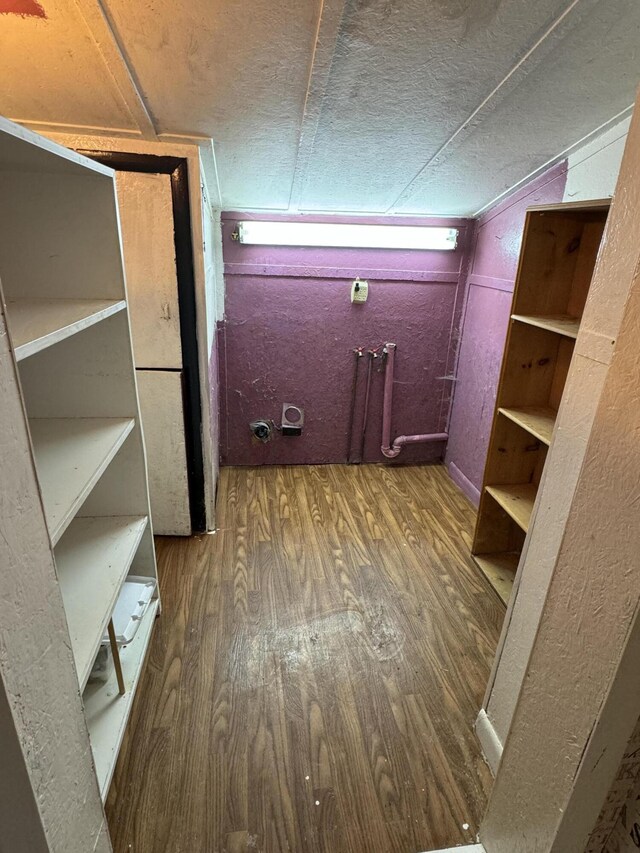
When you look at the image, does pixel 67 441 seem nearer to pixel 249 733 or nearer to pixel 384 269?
pixel 249 733

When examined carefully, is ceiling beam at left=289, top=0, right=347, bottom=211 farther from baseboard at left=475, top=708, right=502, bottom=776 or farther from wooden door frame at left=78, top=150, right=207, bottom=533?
baseboard at left=475, top=708, right=502, bottom=776

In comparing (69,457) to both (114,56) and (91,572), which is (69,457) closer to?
(91,572)

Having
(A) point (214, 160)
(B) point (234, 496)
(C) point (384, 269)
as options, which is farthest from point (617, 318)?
(B) point (234, 496)

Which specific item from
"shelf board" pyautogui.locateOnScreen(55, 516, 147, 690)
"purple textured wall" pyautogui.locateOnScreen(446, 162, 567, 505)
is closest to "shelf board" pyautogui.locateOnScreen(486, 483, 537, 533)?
"purple textured wall" pyautogui.locateOnScreen(446, 162, 567, 505)

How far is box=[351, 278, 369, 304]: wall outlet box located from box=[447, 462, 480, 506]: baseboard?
1.28 m

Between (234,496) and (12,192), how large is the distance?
76.8 inches

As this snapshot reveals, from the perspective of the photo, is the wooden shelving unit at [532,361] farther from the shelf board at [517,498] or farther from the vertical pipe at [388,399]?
the vertical pipe at [388,399]

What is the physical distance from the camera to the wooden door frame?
5.81 feet

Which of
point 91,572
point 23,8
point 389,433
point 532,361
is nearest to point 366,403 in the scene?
point 389,433

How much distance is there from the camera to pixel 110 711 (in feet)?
4.40

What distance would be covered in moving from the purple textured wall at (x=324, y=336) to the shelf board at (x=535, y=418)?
1.16m

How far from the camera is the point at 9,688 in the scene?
64 cm

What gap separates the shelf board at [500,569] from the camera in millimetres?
2074

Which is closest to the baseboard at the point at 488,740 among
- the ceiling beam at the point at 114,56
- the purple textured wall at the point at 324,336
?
the purple textured wall at the point at 324,336
